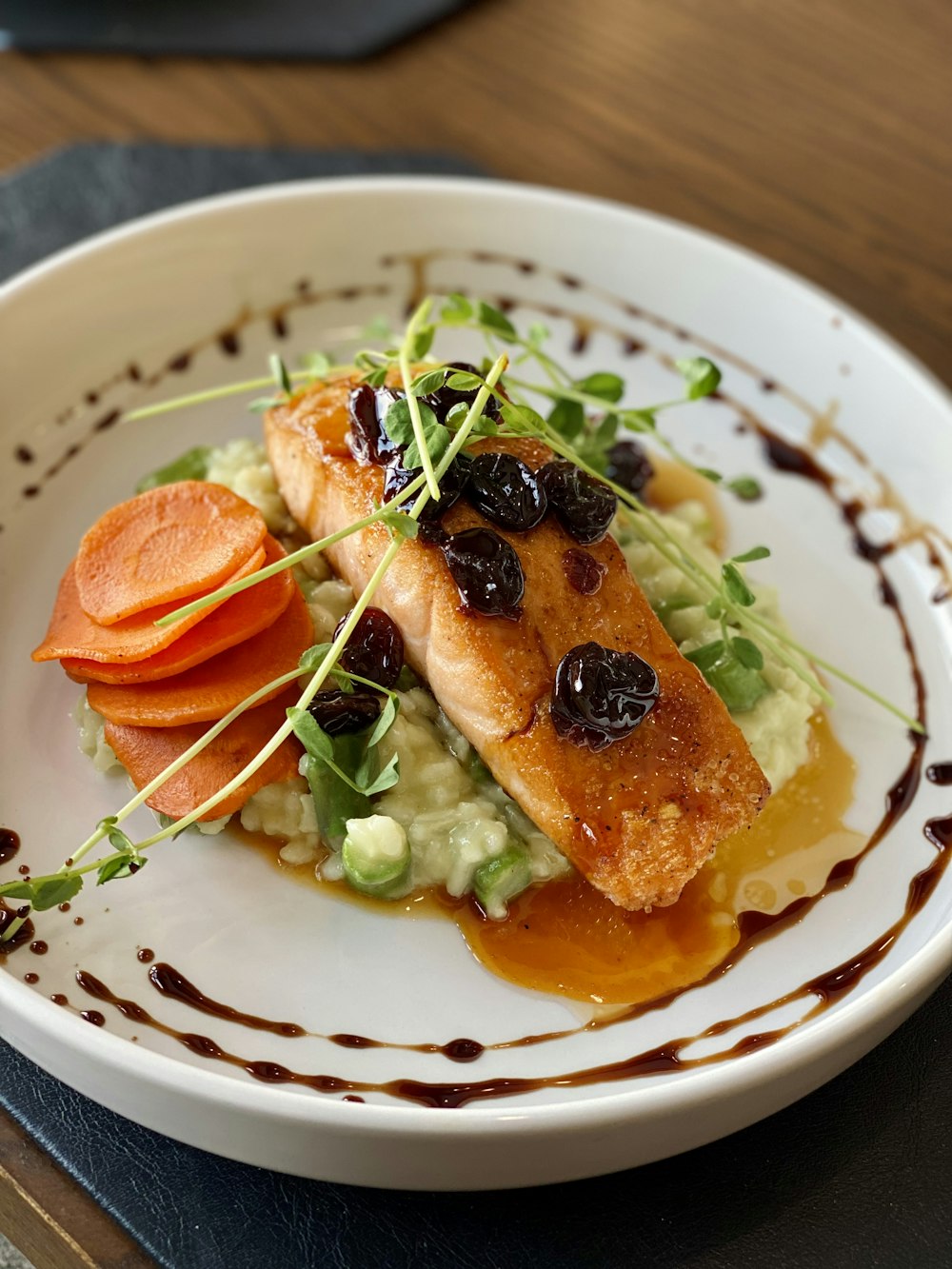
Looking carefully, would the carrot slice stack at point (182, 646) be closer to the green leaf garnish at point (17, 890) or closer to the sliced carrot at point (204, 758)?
the sliced carrot at point (204, 758)

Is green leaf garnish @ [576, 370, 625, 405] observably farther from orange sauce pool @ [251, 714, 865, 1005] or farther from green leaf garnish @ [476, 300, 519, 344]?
orange sauce pool @ [251, 714, 865, 1005]

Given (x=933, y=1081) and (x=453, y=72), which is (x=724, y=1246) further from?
(x=453, y=72)

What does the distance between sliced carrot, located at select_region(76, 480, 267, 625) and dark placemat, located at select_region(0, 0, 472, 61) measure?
3249 millimetres

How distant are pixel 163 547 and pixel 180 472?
0.60 m

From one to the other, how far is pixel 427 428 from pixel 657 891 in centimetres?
121

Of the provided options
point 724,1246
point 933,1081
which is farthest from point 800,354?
point 724,1246

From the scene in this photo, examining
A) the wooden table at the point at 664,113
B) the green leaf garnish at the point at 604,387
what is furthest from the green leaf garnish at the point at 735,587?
the wooden table at the point at 664,113

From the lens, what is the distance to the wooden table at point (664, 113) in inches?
196

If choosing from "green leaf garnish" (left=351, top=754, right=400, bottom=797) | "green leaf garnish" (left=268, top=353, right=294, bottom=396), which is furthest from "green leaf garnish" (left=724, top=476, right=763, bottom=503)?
"green leaf garnish" (left=351, top=754, right=400, bottom=797)

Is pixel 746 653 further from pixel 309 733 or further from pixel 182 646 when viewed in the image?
pixel 182 646

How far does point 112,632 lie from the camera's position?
2924 mm

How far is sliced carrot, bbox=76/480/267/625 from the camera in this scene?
295 centimetres

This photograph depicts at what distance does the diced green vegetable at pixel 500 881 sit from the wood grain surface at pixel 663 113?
9.07 ft

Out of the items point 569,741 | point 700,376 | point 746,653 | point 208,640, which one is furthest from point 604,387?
point 208,640
